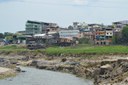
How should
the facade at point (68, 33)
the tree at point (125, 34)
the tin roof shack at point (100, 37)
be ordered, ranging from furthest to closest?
the facade at point (68, 33) < the tin roof shack at point (100, 37) < the tree at point (125, 34)

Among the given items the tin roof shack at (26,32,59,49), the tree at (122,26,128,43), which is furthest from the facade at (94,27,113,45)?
the tin roof shack at (26,32,59,49)

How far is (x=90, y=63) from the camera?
66.6m

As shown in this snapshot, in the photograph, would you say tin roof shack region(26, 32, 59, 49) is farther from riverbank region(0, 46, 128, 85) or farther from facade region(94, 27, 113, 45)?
riverbank region(0, 46, 128, 85)

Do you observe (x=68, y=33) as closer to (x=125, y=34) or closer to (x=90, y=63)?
(x=125, y=34)

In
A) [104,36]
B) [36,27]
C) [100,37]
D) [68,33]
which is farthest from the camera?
[36,27]

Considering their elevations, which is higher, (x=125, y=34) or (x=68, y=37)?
(x=125, y=34)

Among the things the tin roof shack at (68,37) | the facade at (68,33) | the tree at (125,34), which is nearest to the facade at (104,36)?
the tin roof shack at (68,37)

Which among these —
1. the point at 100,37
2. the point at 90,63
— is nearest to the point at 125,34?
the point at 100,37

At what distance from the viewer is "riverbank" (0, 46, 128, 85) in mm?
44194

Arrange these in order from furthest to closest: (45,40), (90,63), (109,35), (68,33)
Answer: (68,33), (45,40), (109,35), (90,63)

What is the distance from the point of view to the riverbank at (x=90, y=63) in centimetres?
4419

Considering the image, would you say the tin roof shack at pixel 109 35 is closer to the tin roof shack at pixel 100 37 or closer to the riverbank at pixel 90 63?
the tin roof shack at pixel 100 37

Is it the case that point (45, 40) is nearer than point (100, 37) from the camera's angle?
No

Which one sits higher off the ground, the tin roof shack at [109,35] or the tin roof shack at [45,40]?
the tin roof shack at [109,35]
